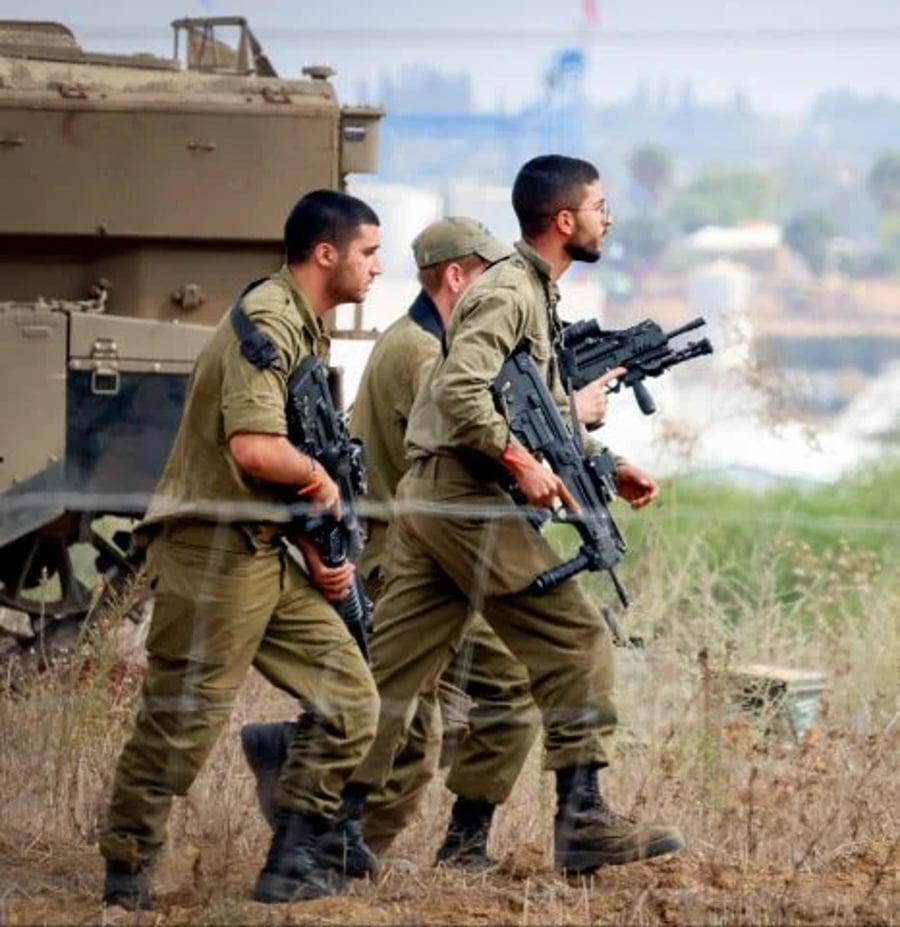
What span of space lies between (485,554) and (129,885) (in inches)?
45.0

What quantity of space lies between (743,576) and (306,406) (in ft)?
26.7

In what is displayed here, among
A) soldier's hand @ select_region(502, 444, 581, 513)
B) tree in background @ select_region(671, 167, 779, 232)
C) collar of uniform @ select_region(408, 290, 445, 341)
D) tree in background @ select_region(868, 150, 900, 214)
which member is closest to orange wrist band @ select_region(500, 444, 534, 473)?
soldier's hand @ select_region(502, 444, 581, 513)

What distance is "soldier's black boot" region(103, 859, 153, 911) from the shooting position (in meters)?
6.85

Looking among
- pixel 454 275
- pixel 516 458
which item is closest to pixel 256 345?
pixel 516 458

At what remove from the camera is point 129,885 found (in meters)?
6.87

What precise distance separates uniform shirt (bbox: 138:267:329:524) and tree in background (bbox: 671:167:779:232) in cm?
349

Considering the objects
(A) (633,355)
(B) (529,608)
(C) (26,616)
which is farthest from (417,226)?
(B) (529,608)

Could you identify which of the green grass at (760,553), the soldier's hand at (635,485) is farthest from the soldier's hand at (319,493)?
the green grass at (760,553)

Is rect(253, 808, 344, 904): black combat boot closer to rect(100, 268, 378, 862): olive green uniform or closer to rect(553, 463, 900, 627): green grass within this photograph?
rect(100, 268, 378, 862): olive green uniform

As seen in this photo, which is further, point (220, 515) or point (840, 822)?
point (840, 822)

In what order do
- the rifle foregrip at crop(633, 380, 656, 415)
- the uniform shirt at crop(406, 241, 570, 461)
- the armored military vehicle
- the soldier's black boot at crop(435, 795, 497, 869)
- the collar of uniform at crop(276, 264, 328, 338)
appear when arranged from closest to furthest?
1. the collar of uniform at crop(276, 264, 328, 338)
2. the uniform shirt at crop(406, 241, 570, 461)
3. the soldier's black boot at crop(435, 795, 497, 869)
4. the rifle foregrip at crop(633, 380, 656, 415)
5. the armored military vehicle

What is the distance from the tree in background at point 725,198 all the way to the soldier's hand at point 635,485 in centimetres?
268

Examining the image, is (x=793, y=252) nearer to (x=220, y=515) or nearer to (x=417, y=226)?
(x=417, y=226)

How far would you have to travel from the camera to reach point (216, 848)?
7.81 metres
